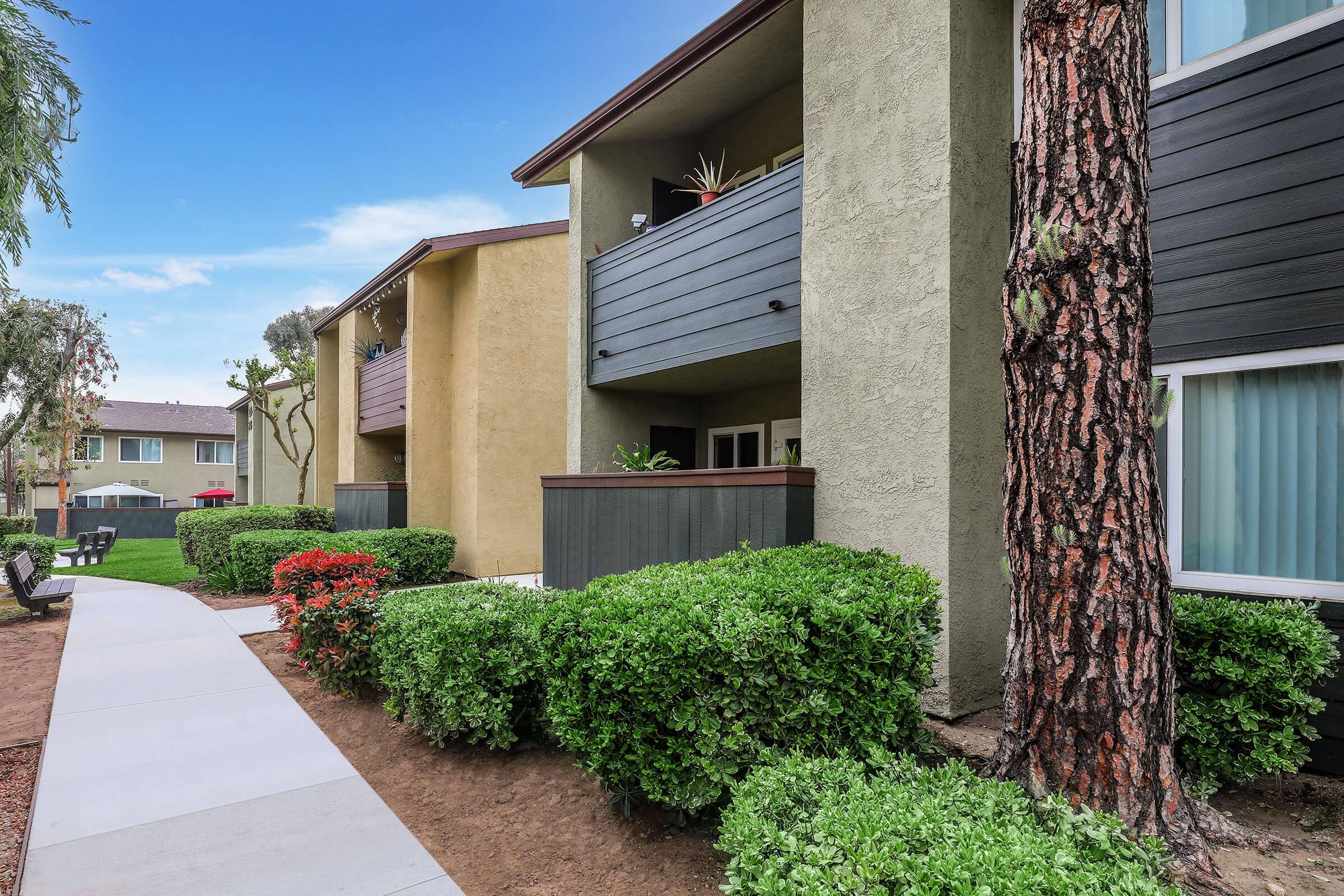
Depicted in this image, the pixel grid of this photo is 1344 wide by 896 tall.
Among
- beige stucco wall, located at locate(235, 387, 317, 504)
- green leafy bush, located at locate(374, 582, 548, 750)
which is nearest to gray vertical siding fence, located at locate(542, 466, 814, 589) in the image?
green leafy bush, located at locate(374, 582, 548, 750)

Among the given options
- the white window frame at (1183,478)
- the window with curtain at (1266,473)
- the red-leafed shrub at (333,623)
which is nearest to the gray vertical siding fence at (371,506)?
the red-leafed shrub at (333,623)

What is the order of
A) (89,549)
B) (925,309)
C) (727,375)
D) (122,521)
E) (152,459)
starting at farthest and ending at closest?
1. (152,459)
2. (122,521)
3. (89,549)
4. (727,375)
5. (925,309)

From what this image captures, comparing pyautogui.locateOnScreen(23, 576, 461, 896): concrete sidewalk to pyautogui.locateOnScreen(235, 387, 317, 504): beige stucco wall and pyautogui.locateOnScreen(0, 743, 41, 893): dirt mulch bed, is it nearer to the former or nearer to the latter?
pyautogui.locateOnScreen(0, 743, 41, 893): dirt mulch bed

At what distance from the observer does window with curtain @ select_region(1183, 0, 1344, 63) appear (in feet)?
13.5

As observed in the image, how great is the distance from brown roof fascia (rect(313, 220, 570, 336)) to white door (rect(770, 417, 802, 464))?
476 centimetres

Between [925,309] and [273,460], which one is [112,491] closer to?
[273,460]

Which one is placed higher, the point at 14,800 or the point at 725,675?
the point at 725,675

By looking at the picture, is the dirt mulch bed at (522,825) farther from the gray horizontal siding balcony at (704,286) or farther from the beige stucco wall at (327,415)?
the beige stucco wall at (327,415)

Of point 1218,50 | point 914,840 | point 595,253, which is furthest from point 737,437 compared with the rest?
→ point 914,840

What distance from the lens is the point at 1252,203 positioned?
4223mm

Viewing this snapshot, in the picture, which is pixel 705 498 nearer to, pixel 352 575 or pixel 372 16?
pixel 352 575

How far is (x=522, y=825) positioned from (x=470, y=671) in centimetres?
104

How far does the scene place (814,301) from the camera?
595cm

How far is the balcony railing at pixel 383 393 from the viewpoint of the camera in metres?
13.6
